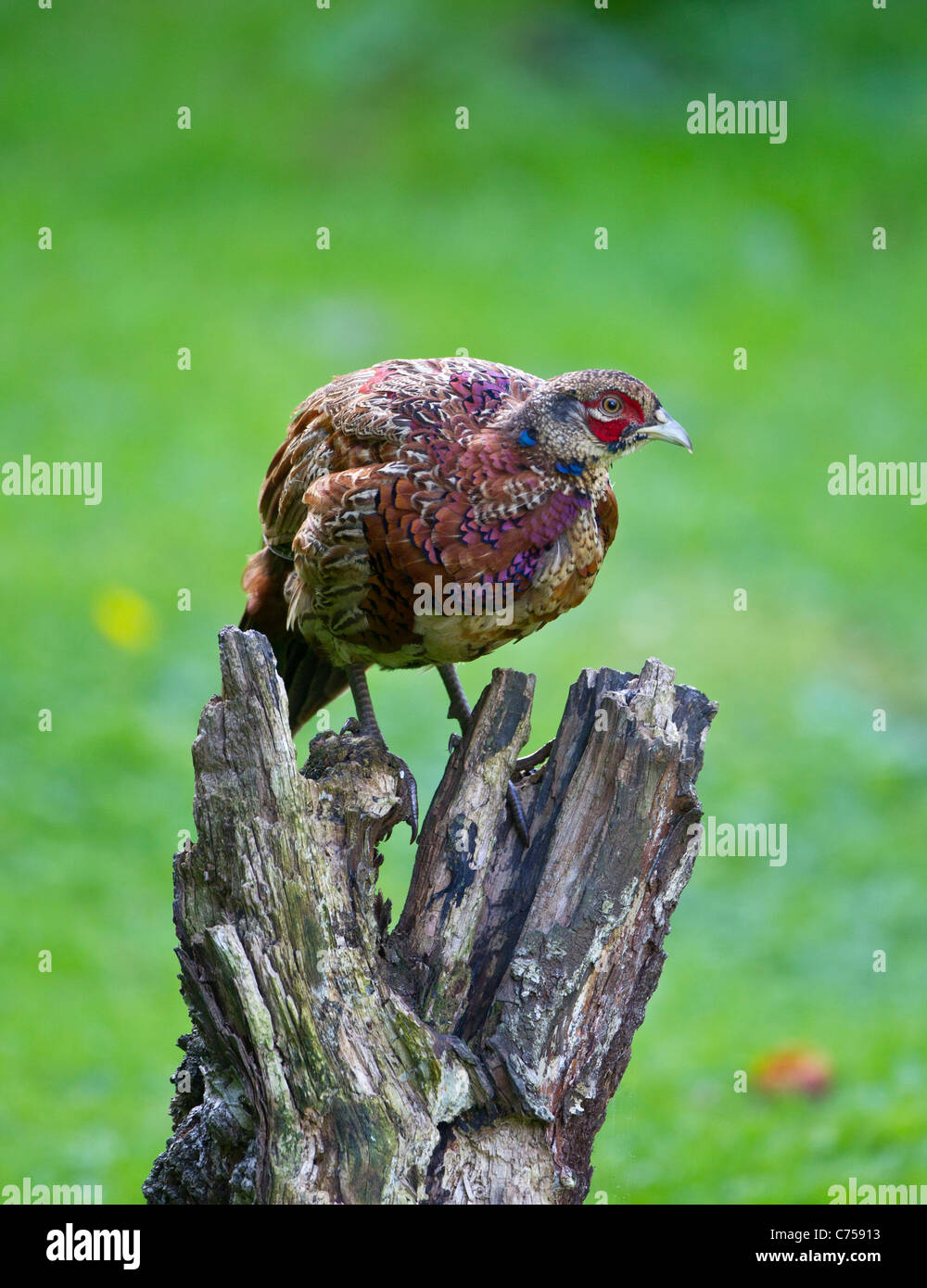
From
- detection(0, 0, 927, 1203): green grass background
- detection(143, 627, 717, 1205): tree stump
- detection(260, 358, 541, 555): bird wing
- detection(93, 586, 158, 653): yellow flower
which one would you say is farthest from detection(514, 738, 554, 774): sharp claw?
detection(93, 586, 158, 653): yellow flower

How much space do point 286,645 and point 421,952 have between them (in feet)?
4.48

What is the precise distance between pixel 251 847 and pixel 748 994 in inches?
188

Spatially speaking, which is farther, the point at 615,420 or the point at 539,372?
the point at 539,372

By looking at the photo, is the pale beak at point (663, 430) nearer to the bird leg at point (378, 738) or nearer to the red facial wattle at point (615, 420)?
the red facial wattle at point (615, 420)

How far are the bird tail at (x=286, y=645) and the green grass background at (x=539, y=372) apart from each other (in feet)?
8.29

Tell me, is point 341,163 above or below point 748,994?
above

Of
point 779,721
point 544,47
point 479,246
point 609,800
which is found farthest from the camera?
point 544,47

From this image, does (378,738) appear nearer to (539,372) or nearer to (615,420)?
(615,420)

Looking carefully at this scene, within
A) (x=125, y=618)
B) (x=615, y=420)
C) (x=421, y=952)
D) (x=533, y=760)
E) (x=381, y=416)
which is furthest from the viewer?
(x=125, y=618)

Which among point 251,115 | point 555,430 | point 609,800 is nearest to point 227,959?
point 609,800

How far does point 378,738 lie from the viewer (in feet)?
13.9

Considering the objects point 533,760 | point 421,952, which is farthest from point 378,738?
point 421,952

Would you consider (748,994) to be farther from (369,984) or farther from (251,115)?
(251,115)
